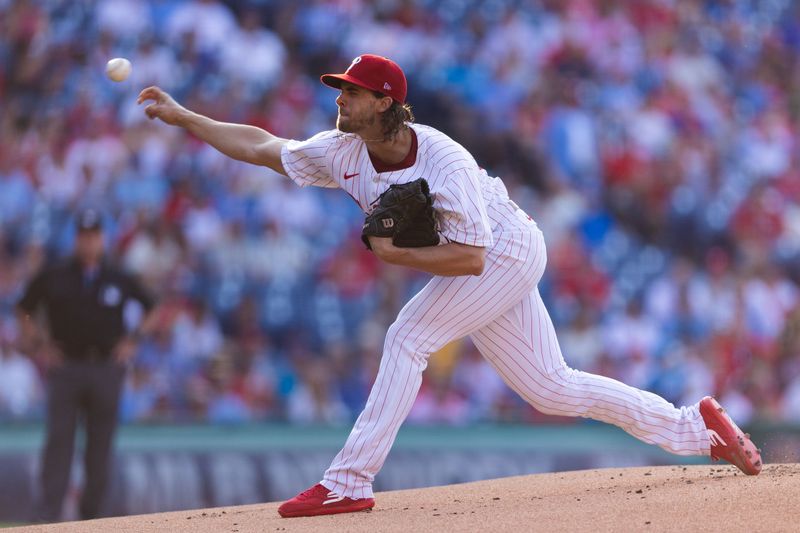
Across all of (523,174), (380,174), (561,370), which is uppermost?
(523,174)

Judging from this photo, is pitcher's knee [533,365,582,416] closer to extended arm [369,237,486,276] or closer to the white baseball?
extended arm [369,237,486,276]

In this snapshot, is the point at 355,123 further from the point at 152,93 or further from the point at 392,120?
the point at 152,93

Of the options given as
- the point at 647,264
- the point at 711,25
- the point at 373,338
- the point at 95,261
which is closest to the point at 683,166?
the point at 647,264

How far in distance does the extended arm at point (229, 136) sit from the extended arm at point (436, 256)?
2.26 ft

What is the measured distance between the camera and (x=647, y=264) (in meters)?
10.9

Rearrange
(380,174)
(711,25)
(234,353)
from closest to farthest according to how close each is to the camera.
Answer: (380,174) → (234,353) → (711,25)

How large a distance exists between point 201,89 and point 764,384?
17.5ft

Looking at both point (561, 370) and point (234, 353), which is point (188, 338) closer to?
point (234, 353)

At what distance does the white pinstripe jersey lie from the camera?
4449 mm

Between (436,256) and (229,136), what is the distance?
41.7 inches

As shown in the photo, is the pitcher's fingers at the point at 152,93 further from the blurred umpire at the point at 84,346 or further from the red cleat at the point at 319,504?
the blurred umpire at the point at 84,346

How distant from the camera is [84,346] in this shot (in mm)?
7379

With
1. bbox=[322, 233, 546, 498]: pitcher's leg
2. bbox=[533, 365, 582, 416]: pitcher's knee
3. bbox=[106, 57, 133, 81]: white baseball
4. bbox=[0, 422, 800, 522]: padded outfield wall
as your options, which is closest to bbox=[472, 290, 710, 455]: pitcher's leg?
bbox=[533, 365, 582, 416]: pitcher's knee

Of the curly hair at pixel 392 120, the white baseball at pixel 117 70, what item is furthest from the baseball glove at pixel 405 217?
the white baseball at pixel 117 70
